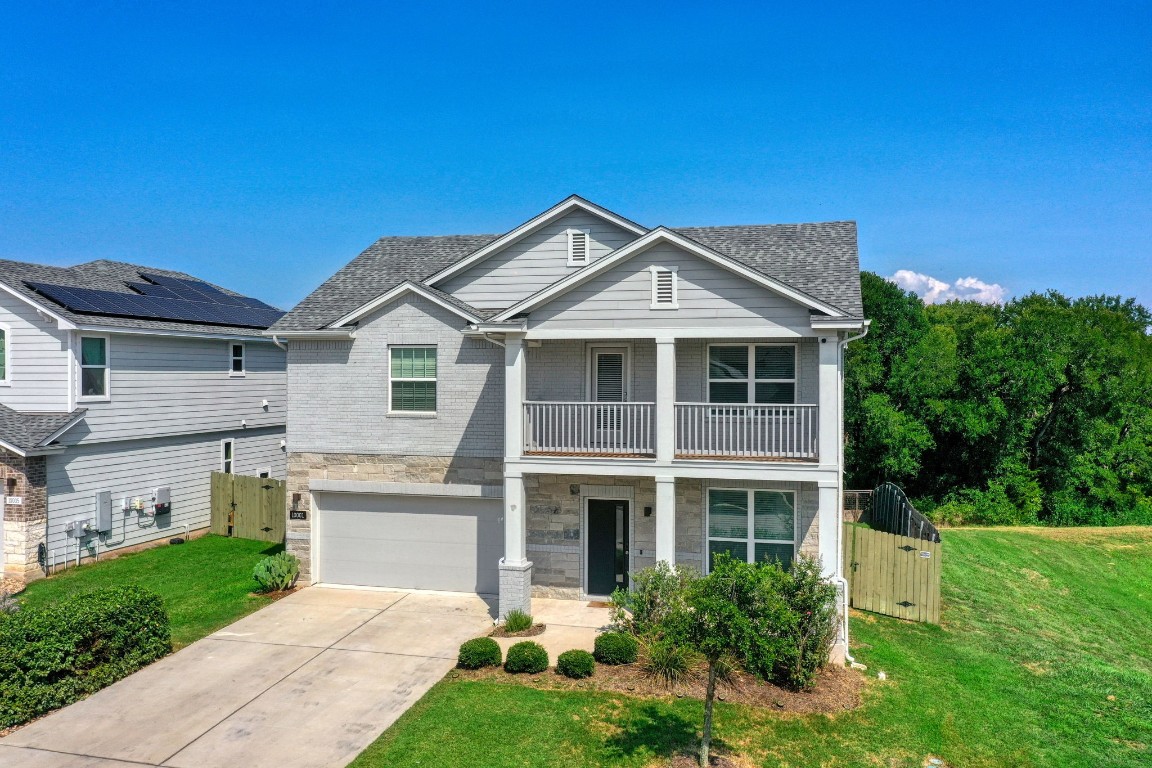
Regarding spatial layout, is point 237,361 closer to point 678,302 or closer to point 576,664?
point 678,302

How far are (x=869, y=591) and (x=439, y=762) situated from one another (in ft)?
31.8

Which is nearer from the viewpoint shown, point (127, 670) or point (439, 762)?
point (439, 762)

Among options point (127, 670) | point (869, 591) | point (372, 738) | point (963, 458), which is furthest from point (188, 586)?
point (963, 458)

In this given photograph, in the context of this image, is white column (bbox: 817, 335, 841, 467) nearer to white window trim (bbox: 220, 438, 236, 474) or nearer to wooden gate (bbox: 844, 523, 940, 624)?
wooden gate (bbox: 844, 523, 940, 624)

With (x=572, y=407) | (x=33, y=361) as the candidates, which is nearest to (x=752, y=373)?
(x=572, y=407)

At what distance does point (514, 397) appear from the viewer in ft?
46.9

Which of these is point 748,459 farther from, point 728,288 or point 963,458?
point 963,458

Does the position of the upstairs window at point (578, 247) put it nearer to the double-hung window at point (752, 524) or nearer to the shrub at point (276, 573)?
the double-hung window at point (752, 524)

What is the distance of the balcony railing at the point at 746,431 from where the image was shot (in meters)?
13.3

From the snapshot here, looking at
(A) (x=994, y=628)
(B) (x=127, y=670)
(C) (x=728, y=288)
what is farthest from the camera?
(A) (x=994, y=628)

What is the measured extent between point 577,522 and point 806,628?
5283 millimetres

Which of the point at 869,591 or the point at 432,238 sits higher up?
the point at 432,238

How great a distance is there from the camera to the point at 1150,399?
2880cm

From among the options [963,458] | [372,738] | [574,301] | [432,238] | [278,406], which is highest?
[432,238]
